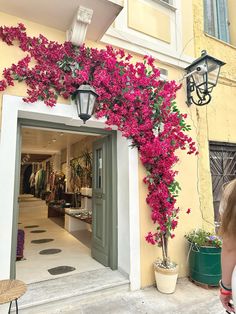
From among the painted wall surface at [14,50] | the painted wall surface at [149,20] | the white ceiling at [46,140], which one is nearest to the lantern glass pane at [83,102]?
the painted wall surface at [14,50]

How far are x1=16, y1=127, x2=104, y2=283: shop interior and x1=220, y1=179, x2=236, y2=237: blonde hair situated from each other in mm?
2609

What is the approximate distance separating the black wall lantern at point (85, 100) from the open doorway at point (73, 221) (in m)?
0.69

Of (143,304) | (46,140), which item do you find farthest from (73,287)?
(46,140)

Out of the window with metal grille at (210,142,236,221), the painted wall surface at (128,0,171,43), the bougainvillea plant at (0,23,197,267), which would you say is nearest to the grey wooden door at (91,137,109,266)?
the bougainvillea plant at (0,23,197,267)

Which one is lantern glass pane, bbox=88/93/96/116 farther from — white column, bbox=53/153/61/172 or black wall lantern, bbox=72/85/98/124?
white column, bbox=53/153/61/172

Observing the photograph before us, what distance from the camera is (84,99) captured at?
2.63m

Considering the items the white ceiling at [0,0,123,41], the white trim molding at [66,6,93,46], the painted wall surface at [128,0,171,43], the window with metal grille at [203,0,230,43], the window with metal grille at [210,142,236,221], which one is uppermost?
the window with metal grille at [203,0,230,43]

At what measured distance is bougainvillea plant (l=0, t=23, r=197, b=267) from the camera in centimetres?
266

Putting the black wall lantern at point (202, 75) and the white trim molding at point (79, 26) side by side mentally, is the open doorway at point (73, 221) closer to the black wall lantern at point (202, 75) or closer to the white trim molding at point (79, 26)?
the white trim molding at point (79, 26)

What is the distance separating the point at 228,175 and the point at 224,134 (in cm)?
79

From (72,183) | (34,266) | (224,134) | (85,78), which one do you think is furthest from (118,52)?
(72,183)

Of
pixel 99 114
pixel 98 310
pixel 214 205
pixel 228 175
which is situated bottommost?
pixel 98 310

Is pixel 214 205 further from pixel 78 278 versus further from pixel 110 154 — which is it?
pixel 78 278

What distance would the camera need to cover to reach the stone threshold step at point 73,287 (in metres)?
2.53
